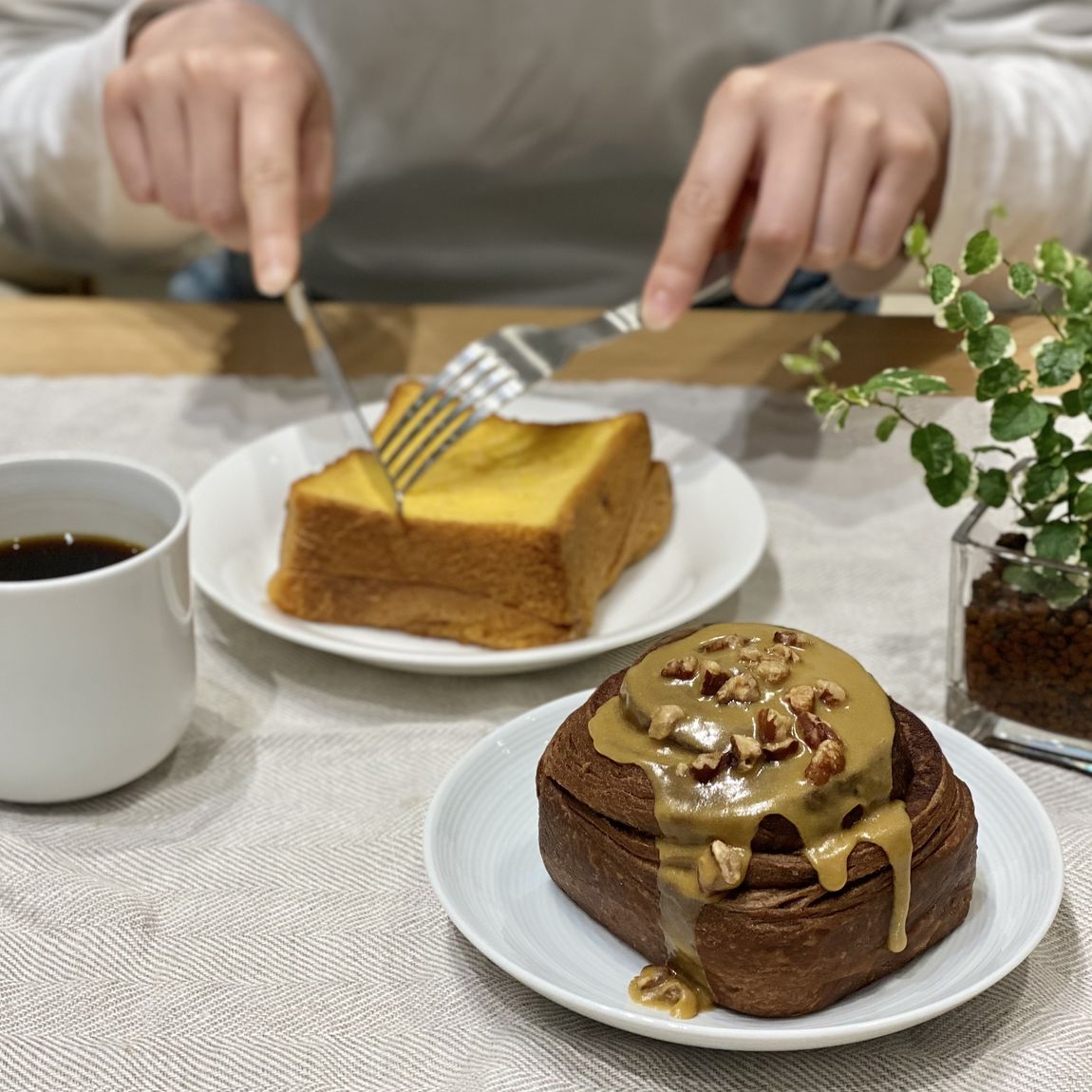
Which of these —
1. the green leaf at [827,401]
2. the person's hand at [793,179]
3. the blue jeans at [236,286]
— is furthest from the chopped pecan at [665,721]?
the blue jeans at [236,286]

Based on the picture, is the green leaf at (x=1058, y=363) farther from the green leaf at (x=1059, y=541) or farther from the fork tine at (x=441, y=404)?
the fork tine at (x=441, y=404)

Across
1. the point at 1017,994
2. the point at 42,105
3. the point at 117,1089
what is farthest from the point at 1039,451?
the point at 42,105

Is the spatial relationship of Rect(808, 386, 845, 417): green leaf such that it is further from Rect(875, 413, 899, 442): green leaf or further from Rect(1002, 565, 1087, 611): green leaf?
Rect(1002, 565, 1087, 611): green leaf

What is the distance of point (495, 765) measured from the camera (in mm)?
767

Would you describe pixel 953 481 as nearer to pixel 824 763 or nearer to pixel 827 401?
pixel 827 401

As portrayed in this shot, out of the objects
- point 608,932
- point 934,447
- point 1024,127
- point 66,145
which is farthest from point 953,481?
point 66,145

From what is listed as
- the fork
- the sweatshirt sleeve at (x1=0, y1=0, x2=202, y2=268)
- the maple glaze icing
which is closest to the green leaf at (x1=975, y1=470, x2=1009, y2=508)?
the maple glaze icing

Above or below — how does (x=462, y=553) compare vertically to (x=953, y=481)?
below

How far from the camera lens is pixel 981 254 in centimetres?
76

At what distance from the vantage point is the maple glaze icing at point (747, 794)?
59 centimetres

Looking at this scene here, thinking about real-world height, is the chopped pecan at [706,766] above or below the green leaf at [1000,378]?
below

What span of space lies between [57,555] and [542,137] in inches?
39.4

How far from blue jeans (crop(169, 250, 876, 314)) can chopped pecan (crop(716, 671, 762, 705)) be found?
3.12ft

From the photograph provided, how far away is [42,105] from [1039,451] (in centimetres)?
128
